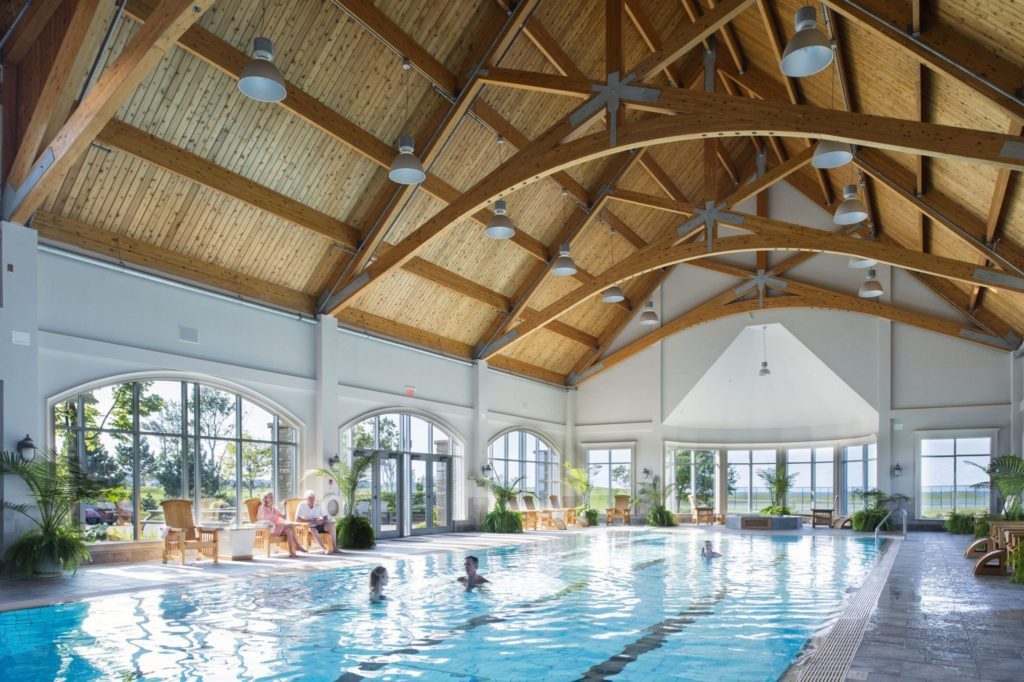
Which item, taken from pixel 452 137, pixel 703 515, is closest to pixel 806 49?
pixel 452 137

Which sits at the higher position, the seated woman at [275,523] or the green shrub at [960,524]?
the seated woman at [275,523]

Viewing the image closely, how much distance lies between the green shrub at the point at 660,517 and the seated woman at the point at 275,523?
1159cm

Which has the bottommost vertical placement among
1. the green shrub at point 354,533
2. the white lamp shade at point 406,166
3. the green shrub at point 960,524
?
the green shrub at point 960,524

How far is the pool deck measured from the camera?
5039mm

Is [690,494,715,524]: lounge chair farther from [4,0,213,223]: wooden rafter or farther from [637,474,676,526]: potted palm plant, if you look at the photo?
[4,0,213,223]: wooden rafter

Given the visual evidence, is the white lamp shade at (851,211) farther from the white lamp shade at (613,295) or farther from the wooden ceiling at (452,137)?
the white lamp shade at (613,295)

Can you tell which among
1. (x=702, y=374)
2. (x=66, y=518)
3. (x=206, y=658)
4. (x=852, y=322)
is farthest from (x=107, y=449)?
(x=852, y=322)

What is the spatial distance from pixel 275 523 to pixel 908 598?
346 inches

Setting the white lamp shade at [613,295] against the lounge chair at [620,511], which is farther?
the lounge chair at [620,511]

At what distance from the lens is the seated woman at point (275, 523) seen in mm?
12312

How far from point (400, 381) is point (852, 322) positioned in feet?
37.4

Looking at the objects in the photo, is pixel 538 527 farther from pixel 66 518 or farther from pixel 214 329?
pixel 66 518

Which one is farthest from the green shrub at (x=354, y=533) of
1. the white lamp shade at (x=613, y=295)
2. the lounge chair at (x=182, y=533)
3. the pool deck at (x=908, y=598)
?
the white lamp shade at (x=613, y=295)

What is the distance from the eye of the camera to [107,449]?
10.7 metres
